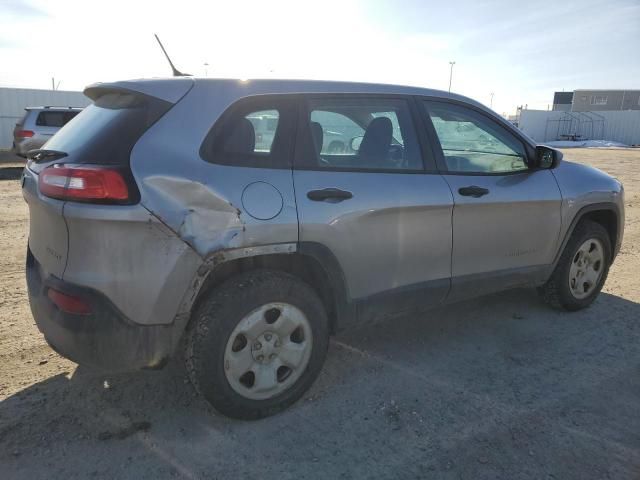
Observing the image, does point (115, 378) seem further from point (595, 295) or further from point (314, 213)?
point (595, 295)

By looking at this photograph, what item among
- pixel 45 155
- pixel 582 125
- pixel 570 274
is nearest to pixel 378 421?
pixel 45 155

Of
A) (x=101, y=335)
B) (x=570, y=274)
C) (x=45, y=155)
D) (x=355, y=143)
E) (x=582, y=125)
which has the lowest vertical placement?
(x=570, y=274)

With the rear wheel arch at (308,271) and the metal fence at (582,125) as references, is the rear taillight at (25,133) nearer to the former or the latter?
the rear wheel arch at (308,271)

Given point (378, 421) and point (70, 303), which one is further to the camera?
point (378, 421)

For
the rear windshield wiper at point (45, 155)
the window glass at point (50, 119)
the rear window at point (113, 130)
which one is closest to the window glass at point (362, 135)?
the rear window at point (113, 130)

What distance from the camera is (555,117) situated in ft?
142

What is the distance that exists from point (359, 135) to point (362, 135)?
0.8 inches

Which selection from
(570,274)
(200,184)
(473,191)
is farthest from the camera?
(570,274)

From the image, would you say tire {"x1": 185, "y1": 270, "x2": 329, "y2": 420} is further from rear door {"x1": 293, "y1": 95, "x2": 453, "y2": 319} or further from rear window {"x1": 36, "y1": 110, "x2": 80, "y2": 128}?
rear window {"x1": 36, "y1": 110, "x2": 80, "y2": 128}

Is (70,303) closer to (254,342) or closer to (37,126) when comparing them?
(254,342)

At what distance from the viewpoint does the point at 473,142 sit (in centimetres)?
377

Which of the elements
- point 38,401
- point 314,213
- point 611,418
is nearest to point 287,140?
point 314,213

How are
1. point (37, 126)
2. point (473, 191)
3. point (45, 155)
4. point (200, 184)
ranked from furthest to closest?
point (37, 126) → point (473, 191) → point (45, 155) → point (200, 184)

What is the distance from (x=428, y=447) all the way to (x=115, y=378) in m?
1.94
